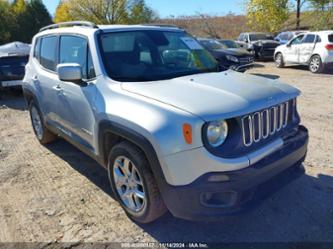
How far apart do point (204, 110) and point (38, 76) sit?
10.5 ft

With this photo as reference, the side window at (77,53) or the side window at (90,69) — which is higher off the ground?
the side window at (77,53)

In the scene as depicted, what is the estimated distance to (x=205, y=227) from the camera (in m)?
3.17

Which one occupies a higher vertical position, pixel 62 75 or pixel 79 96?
pixel 62 75

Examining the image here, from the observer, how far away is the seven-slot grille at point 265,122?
9.12ft

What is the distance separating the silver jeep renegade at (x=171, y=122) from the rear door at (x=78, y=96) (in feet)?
0.04

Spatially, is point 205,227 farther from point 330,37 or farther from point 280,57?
point 280,57

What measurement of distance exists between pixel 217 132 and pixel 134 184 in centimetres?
101

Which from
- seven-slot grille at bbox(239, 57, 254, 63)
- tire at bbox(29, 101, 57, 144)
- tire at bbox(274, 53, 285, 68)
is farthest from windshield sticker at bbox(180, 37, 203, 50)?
tire at bbox(274, 53, 285, 68)

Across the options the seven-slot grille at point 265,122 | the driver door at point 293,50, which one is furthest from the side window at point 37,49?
the driver door at point 293,50

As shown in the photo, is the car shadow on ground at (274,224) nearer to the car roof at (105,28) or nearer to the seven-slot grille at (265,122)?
the seven-slot grille at (265,122)

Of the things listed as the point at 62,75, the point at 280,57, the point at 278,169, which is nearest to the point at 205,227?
the point at 278,169

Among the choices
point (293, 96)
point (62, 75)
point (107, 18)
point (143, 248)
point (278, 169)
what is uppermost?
point (107, 18)

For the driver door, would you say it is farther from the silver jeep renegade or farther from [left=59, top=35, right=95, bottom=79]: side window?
[left=59, top=35, right=95, bottom=79]: side window

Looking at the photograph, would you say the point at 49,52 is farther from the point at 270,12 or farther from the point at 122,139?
the point at 270,12
